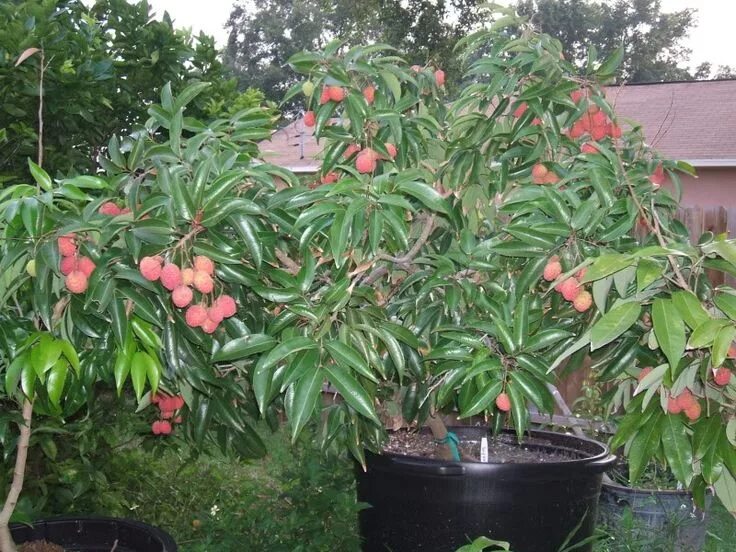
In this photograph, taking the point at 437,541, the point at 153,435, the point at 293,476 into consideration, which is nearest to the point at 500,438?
the point at 437,541

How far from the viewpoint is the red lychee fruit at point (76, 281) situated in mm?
1693

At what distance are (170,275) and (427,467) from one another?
1.31 m

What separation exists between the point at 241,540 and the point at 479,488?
53.6 inches

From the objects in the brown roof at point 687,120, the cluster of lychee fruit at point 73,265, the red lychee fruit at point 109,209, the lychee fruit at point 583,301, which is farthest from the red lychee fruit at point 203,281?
the brown roof at point 687,120

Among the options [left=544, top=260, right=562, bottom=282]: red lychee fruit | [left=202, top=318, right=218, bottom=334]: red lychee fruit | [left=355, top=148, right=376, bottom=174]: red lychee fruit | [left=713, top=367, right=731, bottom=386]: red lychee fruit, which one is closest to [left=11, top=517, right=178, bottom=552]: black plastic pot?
→ [left=202, top=318, right=218, bottom=334]: red lychee fruit

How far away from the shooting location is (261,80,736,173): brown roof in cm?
1265

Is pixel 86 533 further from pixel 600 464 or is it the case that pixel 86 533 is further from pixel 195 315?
pixel 600 464

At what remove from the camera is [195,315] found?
68.4 inches

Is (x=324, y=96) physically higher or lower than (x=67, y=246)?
higher

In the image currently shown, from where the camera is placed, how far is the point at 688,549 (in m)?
3.81

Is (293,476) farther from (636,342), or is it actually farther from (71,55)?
(636,342)

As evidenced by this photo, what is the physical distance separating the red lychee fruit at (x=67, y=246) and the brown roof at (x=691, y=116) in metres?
11.1

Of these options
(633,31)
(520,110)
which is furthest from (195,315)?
(633,31)

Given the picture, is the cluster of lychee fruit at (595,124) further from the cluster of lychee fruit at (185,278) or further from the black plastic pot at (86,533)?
the black plastic pot at (86,533)
